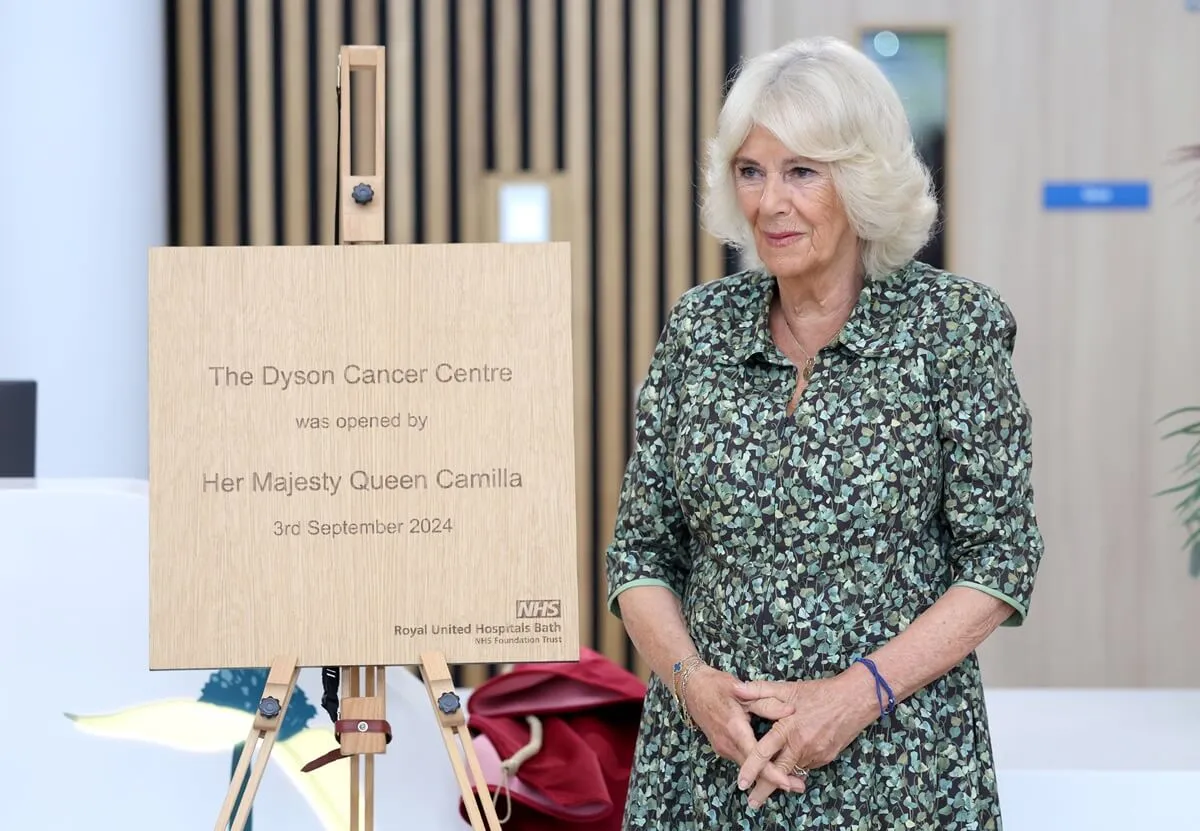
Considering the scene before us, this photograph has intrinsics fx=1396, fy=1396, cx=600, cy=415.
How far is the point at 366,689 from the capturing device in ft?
5.82

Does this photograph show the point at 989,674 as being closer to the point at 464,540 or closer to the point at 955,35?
the point at 955,35

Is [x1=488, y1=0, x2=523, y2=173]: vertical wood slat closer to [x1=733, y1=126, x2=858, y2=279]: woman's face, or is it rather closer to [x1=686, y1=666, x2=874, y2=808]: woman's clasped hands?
[x1=733, y1=126, x2=858, y2=279]: woman's face

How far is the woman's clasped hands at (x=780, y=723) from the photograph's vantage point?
5.38 feet

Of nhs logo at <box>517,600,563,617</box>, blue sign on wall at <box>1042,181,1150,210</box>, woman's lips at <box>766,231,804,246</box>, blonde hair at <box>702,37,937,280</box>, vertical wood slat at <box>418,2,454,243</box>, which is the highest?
vertical wood slat at <box>418,2,454,243</box>

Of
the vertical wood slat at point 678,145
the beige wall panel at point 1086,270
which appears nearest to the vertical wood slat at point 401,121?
the vertical wood slat at point 678,145

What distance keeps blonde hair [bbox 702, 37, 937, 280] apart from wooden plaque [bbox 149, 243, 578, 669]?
0.32m

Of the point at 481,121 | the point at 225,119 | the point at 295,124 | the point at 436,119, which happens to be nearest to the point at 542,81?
the point at 481,121

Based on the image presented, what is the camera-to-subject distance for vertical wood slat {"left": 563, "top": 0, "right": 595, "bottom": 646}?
14.3ft

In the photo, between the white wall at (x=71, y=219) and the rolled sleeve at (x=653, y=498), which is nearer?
the rolled sleeve at (x=653, y=498)

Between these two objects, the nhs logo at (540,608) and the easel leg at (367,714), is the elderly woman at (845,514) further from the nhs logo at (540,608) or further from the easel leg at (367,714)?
the easel leg at (367,714)

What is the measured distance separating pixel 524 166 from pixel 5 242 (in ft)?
5.08

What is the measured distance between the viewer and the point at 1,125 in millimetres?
3754

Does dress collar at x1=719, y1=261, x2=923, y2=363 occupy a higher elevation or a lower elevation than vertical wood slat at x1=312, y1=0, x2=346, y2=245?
lower

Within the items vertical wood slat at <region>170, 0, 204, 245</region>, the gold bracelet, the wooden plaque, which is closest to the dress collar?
the wooden plaque
